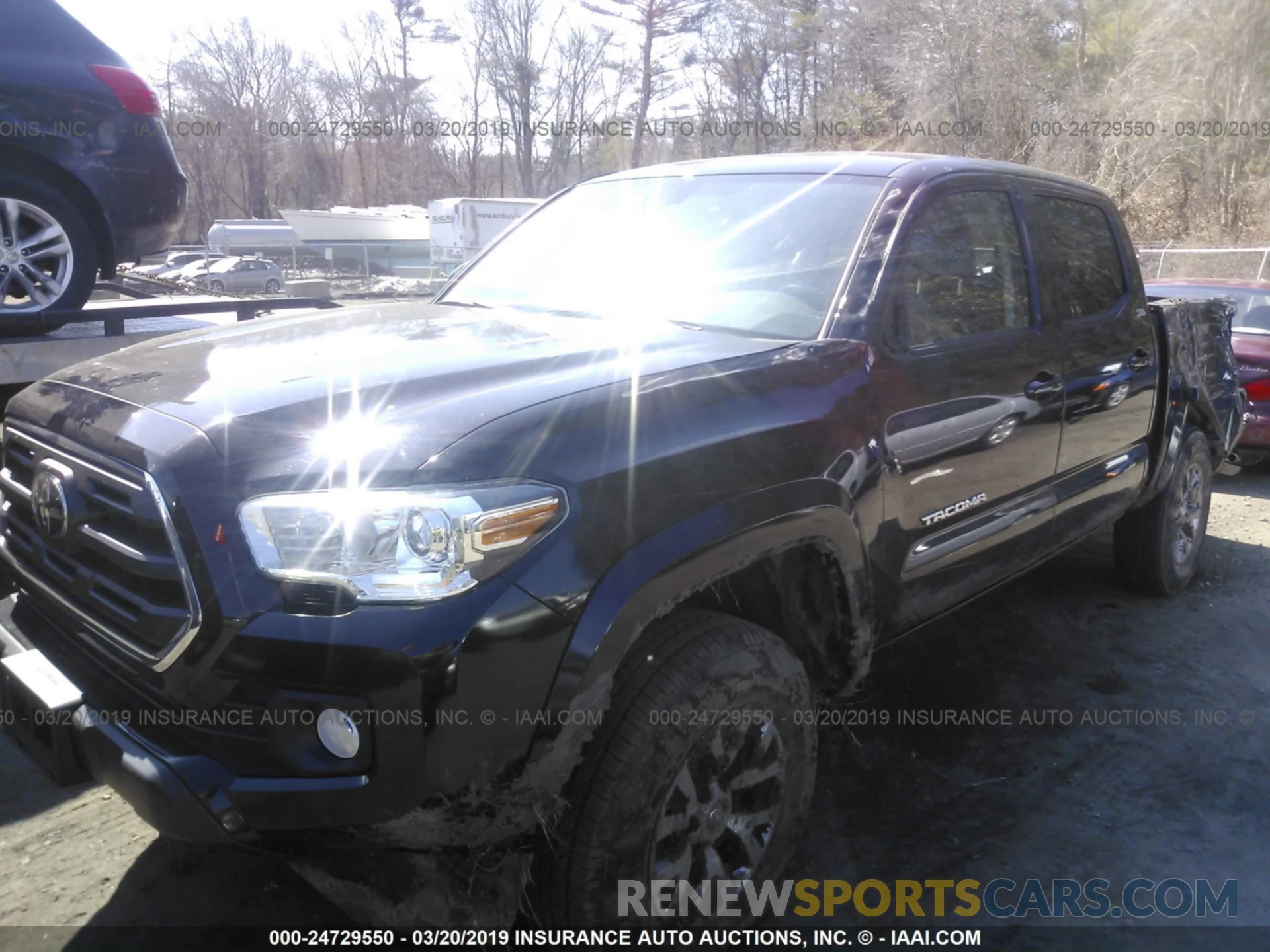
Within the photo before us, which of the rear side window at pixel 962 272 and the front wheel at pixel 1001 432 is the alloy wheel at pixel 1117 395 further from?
the front wheel at pixel 1001 432

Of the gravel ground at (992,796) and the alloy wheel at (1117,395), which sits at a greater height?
the alloy wheel at (1117,395)

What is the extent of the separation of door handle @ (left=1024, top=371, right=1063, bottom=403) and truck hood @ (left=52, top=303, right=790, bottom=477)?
1.20 meters

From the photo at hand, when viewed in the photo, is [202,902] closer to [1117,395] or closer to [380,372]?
[380,372]

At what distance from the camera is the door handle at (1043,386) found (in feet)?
11.3

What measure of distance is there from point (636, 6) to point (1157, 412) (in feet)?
117

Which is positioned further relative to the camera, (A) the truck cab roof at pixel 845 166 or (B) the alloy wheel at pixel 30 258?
(B) the alloy wheel at pixel 30 258

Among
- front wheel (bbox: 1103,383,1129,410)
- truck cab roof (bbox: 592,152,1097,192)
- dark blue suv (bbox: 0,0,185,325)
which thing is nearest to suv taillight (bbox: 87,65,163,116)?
dark blue suv (bbox: 0,0,185,325)

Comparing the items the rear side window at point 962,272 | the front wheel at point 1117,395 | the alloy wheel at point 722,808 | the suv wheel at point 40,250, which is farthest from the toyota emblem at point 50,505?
the front wheel at point 1117,395

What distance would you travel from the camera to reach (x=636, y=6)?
36031 mm

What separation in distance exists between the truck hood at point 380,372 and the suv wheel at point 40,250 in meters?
2.33

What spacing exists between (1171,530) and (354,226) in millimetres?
40181

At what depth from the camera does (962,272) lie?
130 inches

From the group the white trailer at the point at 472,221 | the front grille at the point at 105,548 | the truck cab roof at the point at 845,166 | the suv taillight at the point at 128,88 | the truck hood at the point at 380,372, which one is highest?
the white trailer at the point at 472,221

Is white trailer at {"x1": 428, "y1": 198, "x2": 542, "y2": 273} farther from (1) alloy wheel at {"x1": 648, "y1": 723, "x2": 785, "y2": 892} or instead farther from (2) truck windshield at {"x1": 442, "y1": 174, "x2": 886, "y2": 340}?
(1) alloy wheel at {"x1": 648, "y1": 723, "x2": 785, "y2": 892}
